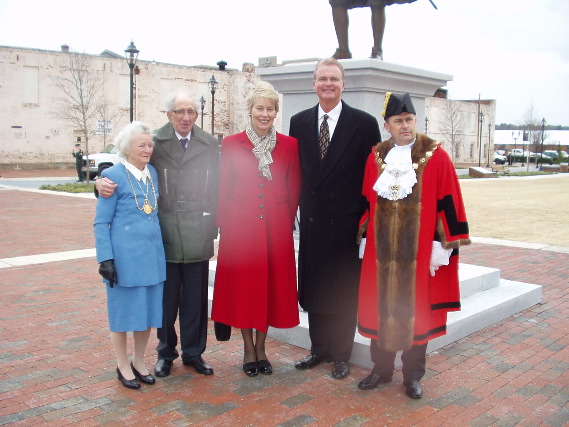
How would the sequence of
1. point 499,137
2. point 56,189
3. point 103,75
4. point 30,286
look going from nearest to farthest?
point 30,286, point 56,189, point 103,75, point 499,137

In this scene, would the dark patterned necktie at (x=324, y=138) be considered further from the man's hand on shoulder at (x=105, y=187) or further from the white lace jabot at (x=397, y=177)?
the man's hand on shoulder at (x=105, y=187)

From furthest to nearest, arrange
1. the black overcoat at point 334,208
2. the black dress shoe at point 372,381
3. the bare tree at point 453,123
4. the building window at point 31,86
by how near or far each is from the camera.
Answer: the bare tree at point 453,123
the building window at point 31,86
the black overcoat at point 334,208
the black dress shoe at point 372,381

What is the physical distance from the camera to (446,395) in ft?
12.3

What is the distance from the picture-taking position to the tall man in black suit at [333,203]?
13.0ft

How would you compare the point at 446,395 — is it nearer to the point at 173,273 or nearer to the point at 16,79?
the point at 173,273

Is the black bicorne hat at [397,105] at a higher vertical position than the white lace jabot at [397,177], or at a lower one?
higher

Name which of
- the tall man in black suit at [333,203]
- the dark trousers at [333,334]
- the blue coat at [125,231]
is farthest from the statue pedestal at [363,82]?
the blue coat at [125,231]

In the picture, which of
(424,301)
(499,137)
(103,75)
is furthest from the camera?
(499,137)

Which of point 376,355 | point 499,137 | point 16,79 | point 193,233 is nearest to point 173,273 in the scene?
point 193,233

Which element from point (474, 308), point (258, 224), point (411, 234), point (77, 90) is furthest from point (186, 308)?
point (77, 90)

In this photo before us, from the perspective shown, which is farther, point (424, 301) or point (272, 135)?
point (272, 135)

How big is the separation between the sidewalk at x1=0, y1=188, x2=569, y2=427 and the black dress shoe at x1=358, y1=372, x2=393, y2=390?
0.04m

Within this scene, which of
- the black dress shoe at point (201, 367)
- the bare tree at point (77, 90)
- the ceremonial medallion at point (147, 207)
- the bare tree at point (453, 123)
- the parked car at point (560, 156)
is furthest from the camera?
the bare tree at point (453, 123)

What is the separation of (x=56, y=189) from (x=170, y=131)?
17.4 m
